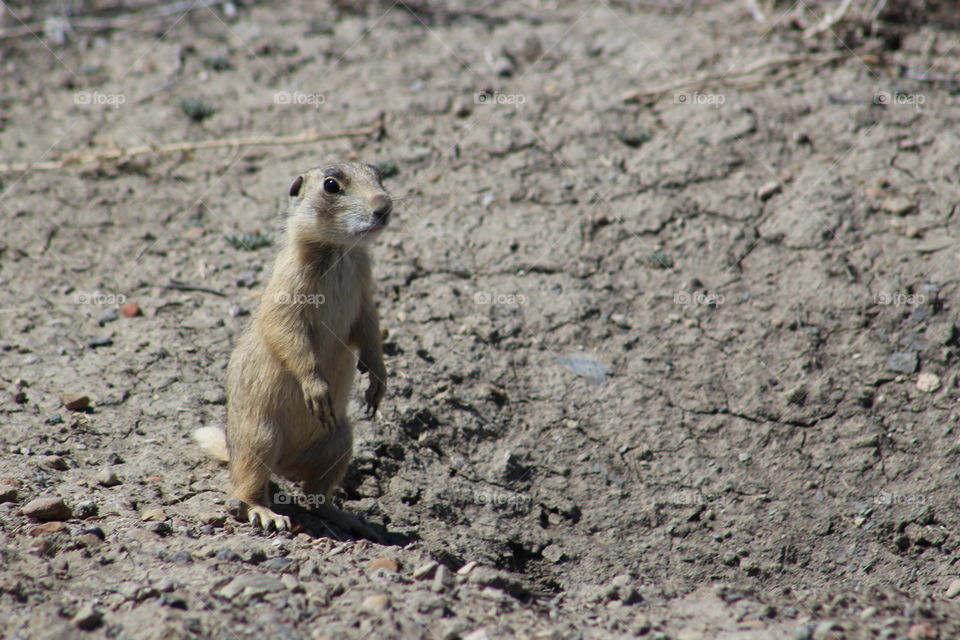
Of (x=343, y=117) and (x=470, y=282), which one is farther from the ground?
(x=343, y=117)

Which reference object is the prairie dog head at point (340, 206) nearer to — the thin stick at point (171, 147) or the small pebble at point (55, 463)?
the small pebble at point (55, 463)

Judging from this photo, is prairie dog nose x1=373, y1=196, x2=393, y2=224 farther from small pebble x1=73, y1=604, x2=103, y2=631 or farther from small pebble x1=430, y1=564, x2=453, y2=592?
small pebble x1=73, y1=604, x2=103, y2=631

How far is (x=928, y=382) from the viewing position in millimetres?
6184

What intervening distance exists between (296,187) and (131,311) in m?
2.05

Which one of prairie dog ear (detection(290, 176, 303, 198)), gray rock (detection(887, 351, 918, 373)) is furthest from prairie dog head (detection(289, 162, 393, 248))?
gray rock (detection(887, 351, 918, 373))

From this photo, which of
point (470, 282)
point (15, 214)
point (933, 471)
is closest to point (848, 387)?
point (933, 471)

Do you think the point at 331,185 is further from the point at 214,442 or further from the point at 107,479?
the point at 107,479

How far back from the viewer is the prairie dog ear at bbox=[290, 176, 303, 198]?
5.74m

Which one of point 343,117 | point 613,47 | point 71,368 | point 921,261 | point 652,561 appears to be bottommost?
point 652,561

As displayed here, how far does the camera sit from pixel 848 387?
624cm

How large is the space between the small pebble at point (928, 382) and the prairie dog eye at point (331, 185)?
160 inches

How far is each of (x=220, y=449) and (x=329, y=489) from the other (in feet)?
2.49

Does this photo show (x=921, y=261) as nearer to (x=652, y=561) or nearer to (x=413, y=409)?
(x=652, y=561)

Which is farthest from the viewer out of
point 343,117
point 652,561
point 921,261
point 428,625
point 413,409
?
point 343,117
